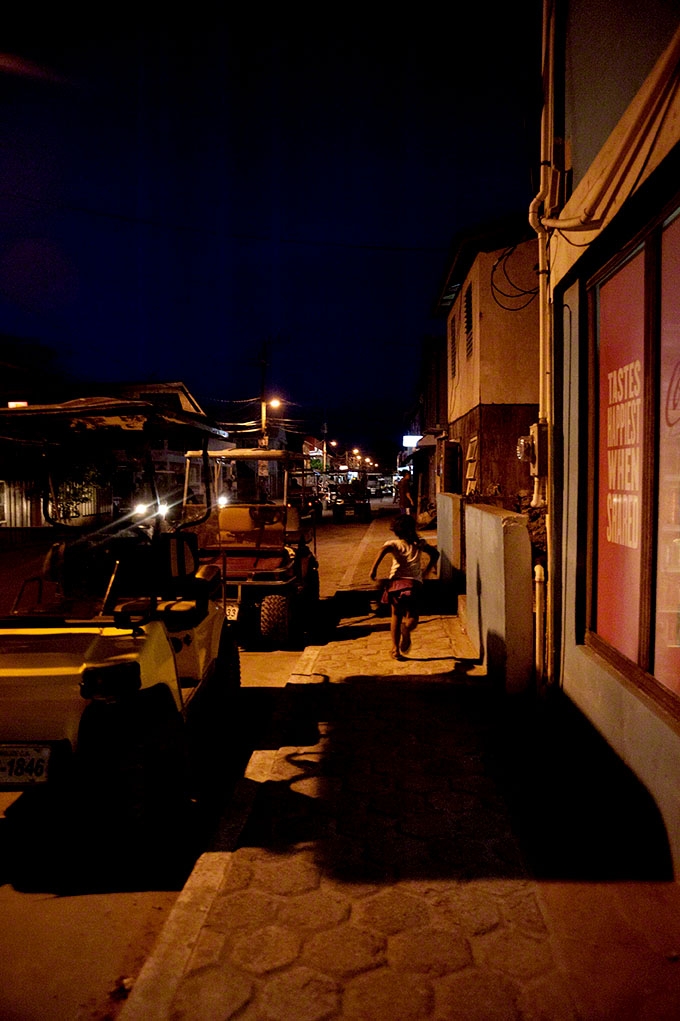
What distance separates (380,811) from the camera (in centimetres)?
417

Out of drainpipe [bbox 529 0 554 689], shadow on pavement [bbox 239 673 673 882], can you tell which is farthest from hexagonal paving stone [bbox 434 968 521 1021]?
drainpipe [bbox 529 0 554 689]

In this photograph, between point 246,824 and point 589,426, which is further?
point 589,426

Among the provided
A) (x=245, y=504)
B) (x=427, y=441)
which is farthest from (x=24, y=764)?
(x=427, y=441)

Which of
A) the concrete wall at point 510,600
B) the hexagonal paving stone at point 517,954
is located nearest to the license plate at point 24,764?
the hexagonal paving stone at point 517,954

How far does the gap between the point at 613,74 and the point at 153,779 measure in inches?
219

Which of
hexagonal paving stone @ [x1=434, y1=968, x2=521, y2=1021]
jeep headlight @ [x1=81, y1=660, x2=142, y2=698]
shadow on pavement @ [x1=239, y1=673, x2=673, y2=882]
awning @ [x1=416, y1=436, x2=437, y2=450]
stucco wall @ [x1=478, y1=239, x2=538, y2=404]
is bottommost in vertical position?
shadow on pavement @ [x1=239, y1=673, x2=673, y2=882]

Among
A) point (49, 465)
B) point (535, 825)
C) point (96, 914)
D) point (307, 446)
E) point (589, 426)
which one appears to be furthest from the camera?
point (307, 446)

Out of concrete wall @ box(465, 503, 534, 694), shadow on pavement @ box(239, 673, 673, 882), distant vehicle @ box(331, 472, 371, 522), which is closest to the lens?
shadow on pavement @ box(239, 673, 673, 882)

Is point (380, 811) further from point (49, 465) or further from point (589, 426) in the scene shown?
point (49, 465)

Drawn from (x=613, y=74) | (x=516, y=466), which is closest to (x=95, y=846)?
(x=613, y=74)

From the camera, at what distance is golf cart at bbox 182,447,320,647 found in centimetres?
866

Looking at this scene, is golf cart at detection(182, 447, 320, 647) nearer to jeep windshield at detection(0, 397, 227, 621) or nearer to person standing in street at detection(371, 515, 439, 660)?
jeep windshield at detection(0, 397, 227, 621)

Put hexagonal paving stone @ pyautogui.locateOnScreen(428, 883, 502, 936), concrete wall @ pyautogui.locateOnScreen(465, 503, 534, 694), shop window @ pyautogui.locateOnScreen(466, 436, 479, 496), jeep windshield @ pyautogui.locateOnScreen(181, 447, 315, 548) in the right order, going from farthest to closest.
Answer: shop window @ pyautogui.locateOnScreen(466, 436, 479, 496)
jeep windshield @ pyautogui.locateOnScreen(181, 447, 315, 548)
concrete wall @ pyautogui.locateOnScreen(465, 503, 534, 694)
hexagonal paving stone @ pyautogui.locateOnScreen(428, 883, 502, 936)

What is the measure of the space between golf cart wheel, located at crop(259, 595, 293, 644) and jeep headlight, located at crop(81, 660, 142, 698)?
516 cm
